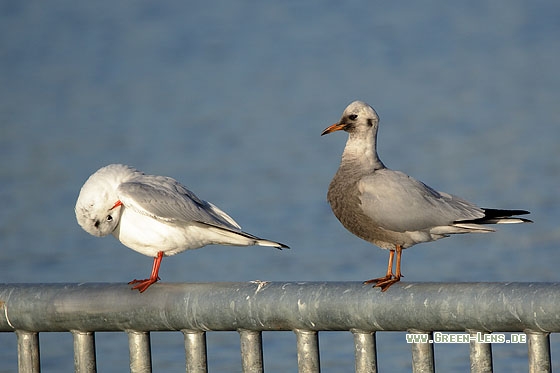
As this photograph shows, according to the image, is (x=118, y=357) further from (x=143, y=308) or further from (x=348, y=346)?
(x=143, y=308)

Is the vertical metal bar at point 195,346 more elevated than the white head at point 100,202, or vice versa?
the white head at point 100,202

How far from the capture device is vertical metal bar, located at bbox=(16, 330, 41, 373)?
3477 mm

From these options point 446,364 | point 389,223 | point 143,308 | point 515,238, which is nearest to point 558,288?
point 143,308

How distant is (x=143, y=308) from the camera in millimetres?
3354

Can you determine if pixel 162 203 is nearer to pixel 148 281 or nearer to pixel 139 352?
pixel 148 281

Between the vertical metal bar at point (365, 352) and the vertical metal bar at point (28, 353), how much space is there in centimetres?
103

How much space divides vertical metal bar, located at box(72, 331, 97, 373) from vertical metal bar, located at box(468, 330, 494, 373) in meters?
1.14

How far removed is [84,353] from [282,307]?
0.66m

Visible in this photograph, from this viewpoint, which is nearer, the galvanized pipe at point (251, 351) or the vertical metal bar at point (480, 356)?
the vertical metal bar at point (480, 356)

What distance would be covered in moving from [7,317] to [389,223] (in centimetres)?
189

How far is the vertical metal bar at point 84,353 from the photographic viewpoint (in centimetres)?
338

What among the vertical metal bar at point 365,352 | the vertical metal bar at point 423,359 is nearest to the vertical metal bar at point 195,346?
the vertical metal bar at point 365,352

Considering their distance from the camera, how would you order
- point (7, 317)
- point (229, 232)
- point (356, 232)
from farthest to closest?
point (356, 232)
point (229, 232)
point (7, 317)

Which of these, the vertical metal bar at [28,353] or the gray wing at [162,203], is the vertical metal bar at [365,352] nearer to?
the vertical metal bar at [28,353]
